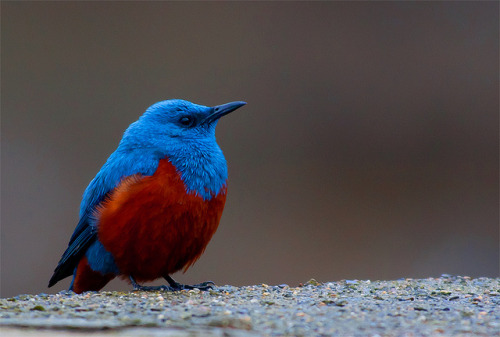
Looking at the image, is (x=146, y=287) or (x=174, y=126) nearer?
(x=146, y=287)

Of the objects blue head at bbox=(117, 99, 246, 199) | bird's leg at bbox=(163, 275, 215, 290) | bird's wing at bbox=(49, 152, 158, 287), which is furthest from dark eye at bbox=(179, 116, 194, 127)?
bird's leg at bbox=(163, 275, 215, 290)

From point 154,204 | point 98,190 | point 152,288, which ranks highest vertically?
point 98,190

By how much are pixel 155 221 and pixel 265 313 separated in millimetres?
1382

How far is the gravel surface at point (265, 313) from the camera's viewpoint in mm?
2551

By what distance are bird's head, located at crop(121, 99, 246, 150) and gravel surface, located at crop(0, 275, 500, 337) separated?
42.9 inches

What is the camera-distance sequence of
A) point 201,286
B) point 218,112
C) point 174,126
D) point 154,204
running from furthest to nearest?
point 218,112, point 174,126, point 201,286, point 154,204

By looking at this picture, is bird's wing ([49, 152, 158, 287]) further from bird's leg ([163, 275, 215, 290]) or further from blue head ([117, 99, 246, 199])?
bird's leg ([163, 275, 215, 290])

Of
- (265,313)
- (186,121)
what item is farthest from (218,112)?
(265,313)

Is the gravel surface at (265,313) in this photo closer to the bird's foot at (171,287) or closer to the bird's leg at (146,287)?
the bird's foot at (171,287)

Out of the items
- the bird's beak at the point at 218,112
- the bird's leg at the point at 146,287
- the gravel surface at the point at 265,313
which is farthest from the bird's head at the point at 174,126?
the gravel surface at the point at 265,313

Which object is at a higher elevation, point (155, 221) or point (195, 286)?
point (155, 221)

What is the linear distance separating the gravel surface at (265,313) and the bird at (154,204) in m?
0.37

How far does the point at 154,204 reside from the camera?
410 centimetres

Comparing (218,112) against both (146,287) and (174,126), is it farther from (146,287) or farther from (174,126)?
(146,287)
